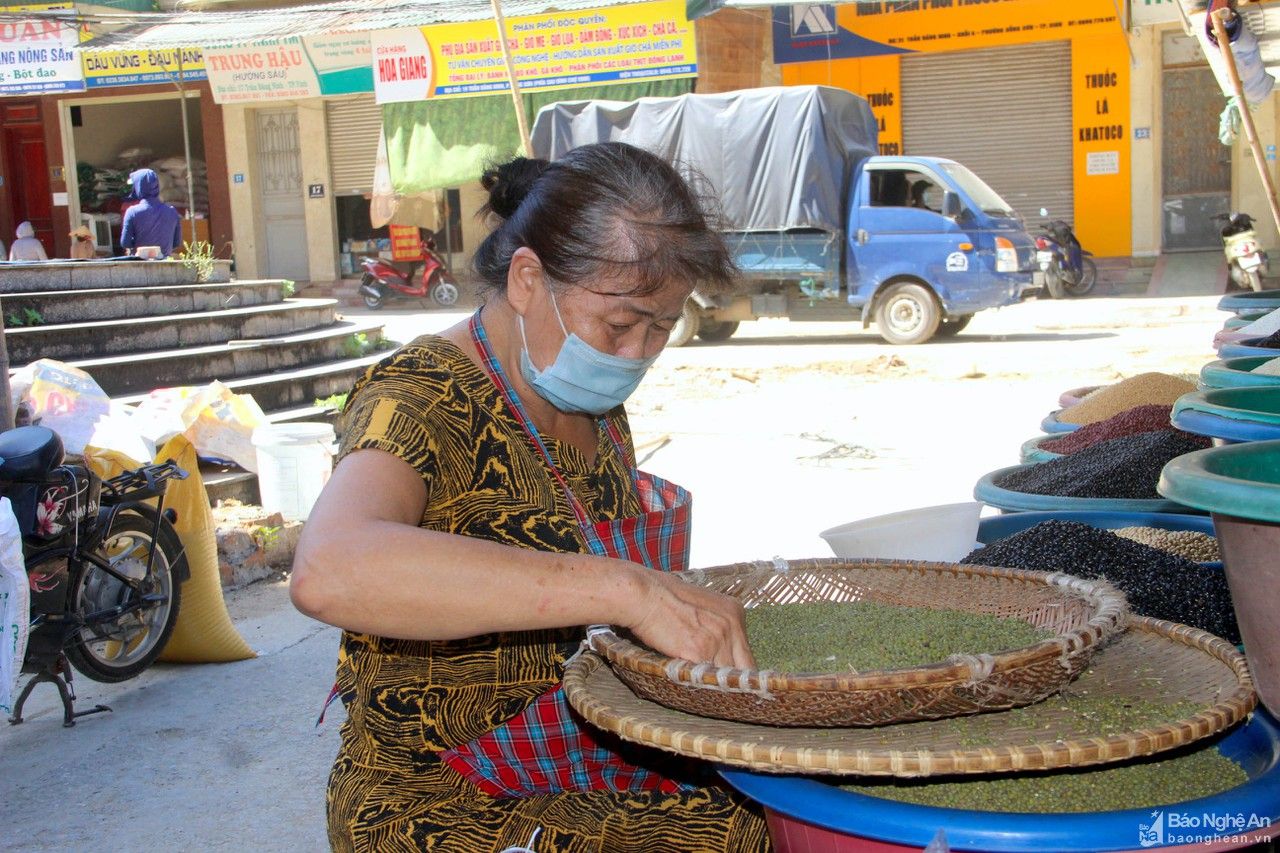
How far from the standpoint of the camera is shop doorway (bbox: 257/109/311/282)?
1862cm

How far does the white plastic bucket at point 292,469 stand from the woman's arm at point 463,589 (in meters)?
4.23

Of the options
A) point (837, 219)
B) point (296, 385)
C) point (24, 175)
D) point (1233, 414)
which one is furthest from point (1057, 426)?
point (24, 175)

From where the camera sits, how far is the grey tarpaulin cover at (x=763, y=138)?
465 inches

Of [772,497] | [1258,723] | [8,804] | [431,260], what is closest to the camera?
[1258,723]

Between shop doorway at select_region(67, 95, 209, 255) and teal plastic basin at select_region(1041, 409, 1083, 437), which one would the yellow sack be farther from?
shop doorway at select_region(67, 95, 209, 255)

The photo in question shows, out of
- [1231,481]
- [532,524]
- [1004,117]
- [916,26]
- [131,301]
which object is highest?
[916,26]

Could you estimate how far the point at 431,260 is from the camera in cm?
1666

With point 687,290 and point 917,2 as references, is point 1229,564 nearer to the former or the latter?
point 687,290

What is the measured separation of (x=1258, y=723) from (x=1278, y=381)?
0.58 metres

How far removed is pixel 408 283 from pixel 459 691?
51.1 ft

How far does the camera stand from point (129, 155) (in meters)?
19.7

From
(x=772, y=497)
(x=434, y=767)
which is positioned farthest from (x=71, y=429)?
(x=434, y=767)

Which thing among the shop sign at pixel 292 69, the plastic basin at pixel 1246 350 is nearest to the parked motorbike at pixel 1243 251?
the plastic basin at pixel 1246 350

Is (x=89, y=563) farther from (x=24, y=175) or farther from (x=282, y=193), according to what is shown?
(x=24, y=175)
